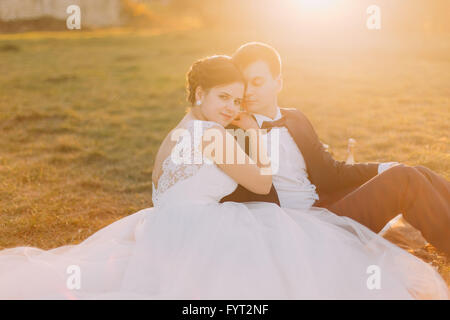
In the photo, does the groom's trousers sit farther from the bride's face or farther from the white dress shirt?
the bride's face

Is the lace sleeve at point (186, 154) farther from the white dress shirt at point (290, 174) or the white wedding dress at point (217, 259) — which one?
the white dress shirt at point (290, 174)

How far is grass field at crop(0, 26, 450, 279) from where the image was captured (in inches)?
208

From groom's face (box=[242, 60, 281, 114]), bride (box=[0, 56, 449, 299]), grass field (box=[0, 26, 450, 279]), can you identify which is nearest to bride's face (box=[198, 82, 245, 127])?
bride (box=[0, 56, 449, 299])

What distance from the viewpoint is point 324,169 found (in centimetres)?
403

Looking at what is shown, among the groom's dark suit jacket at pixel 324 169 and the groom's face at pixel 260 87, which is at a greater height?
the groom's face at pixel 260 87

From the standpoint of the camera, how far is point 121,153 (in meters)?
7.04

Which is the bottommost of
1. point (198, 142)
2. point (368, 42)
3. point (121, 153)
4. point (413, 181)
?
point (121, 153)

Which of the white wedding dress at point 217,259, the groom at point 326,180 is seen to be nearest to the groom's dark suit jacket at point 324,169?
the groom at point 326,180

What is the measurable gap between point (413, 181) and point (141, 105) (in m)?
7.82

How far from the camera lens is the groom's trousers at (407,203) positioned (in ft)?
10.3

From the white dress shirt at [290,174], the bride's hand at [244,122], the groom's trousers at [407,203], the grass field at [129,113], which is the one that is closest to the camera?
the groom's trousers at [407,203]

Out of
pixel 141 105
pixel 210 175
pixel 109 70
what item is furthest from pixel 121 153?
pixel 109 70
